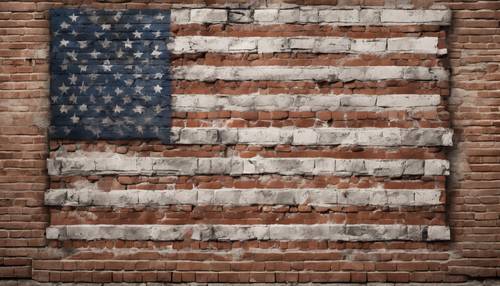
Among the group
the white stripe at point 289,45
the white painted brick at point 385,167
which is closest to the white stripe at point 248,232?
the white painted brick at point 385,167

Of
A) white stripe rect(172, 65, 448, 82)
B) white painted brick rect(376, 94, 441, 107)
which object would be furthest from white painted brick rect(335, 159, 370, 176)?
white stripe rect(172, 65, 448, 82)

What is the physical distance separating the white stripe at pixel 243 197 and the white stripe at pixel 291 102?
→ 89 cm

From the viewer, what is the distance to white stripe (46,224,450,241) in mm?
4355

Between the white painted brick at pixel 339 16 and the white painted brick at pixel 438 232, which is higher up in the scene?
the white painted brick at pixel 339 16

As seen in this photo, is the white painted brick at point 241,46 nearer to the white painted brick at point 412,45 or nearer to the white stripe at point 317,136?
the white stripe at point 317,136

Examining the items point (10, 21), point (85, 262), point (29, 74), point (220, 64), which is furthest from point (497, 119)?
point (10, 21)

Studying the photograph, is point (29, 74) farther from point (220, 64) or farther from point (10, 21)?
point (220, 64)

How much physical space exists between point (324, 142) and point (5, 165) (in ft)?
11.5

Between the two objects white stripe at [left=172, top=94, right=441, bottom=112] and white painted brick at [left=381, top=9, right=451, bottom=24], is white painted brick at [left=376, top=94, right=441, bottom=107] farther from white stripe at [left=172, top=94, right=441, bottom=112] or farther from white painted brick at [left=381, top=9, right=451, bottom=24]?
white painted brick at [left=381, top=9, right=451, bottom=24]

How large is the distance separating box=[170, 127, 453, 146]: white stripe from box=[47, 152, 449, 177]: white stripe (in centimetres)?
19

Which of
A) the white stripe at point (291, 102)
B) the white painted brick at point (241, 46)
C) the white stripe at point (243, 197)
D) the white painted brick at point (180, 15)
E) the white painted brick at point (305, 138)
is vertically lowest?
the white stripe at point (243, 197)

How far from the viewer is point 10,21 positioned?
4430 millimetres

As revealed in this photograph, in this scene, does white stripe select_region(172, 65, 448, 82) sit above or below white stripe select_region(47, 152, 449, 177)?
above

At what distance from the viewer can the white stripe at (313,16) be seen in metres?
4.40
